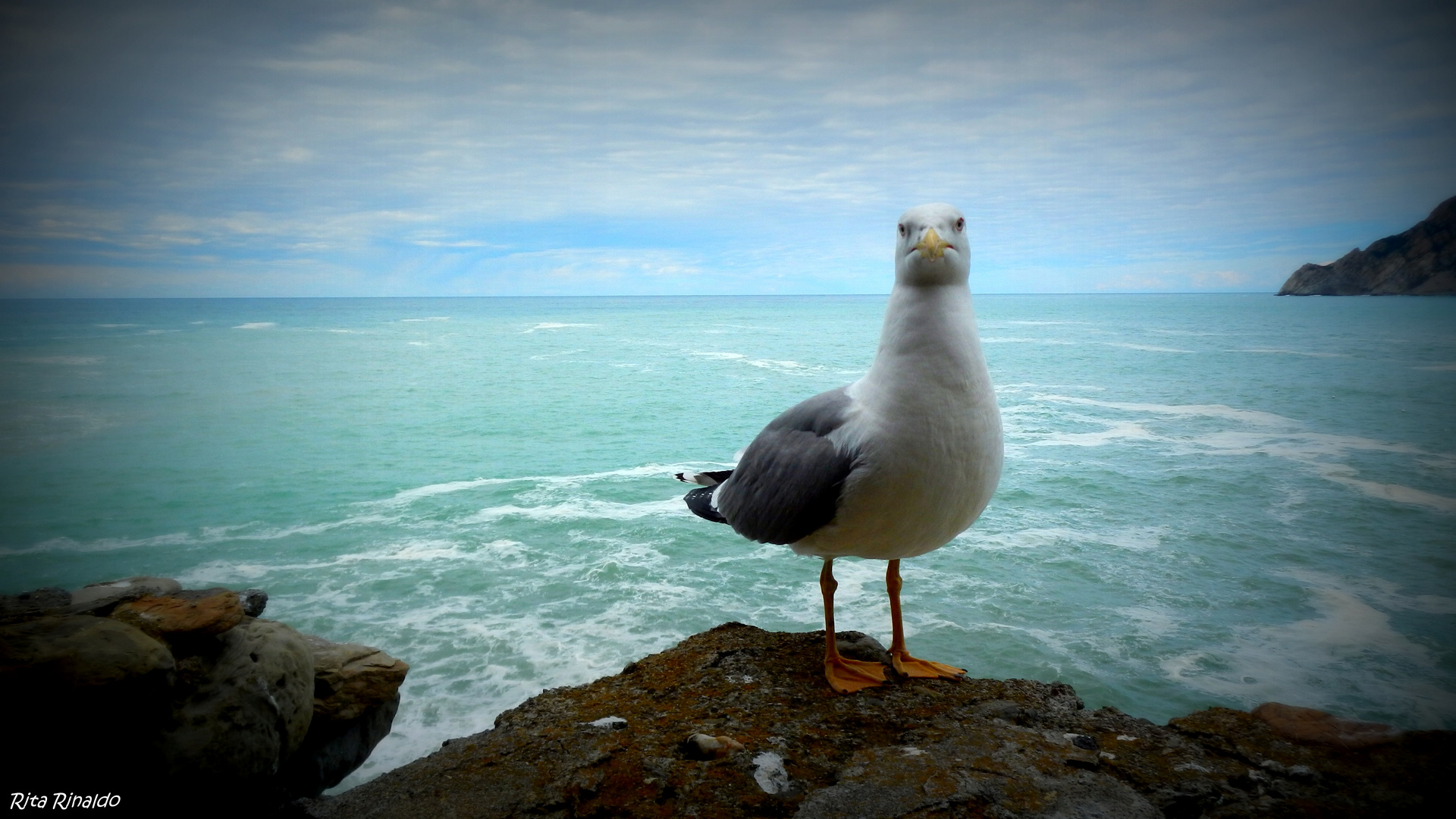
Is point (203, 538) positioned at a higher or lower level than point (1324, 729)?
lower

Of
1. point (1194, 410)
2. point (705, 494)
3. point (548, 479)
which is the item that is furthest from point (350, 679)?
point (1194, 410)

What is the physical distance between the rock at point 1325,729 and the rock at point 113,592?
5631 mm

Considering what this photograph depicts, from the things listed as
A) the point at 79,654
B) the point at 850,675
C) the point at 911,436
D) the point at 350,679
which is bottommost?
the point at 350,679

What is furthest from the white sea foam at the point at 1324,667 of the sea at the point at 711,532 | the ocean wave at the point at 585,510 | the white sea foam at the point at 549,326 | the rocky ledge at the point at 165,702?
the white sea foam at the point at 549,326

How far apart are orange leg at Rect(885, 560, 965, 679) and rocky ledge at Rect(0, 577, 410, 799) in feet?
9.69

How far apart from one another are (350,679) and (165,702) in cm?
144

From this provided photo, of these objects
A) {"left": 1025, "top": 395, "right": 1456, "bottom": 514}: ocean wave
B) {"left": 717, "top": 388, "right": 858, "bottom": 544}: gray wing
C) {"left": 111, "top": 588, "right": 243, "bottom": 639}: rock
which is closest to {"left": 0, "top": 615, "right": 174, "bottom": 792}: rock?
{"left": 111, "top": 588, "right": 243, "bottom": 639}: rock

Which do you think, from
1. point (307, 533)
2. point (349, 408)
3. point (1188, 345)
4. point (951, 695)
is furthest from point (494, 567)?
point (1188, 345)

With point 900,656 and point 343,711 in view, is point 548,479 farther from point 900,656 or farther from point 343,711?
point 900,656

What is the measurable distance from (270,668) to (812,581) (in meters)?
5.89

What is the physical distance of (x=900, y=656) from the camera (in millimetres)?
3895

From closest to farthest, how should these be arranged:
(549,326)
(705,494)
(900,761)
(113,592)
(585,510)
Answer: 1. (900,761)
2. (705,494)
3. (113,592)
4. (585,510)
5. (549,326)

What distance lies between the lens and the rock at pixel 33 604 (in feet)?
12.7
